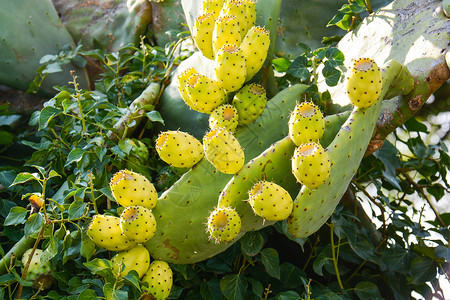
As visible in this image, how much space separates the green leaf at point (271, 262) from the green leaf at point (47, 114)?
60 centimetres

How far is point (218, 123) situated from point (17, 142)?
3.03 feet

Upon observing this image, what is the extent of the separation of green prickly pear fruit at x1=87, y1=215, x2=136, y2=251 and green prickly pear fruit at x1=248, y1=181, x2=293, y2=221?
0.25m

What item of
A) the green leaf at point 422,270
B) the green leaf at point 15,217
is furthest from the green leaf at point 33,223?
the green leaf at point 422,270

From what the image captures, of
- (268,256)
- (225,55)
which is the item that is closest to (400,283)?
(268,256)

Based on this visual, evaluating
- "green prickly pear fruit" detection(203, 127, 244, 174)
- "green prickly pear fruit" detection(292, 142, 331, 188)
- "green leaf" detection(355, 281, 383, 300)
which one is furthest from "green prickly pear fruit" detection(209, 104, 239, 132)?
"green leaf" detection(355, 281, 383, 300)

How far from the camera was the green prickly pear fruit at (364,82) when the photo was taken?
1.02m

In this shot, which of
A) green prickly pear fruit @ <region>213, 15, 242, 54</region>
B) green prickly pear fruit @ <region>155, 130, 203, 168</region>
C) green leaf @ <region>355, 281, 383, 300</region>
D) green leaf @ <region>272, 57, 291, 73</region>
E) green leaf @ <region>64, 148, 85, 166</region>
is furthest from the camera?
green leaf @ <region>272, 57, 291, 73</region>

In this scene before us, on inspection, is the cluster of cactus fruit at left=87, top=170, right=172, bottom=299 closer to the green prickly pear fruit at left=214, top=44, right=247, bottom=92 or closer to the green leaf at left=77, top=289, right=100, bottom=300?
the green leaf at left=77, top=289, right=100, bottom=300

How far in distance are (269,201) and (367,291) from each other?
1.94ft

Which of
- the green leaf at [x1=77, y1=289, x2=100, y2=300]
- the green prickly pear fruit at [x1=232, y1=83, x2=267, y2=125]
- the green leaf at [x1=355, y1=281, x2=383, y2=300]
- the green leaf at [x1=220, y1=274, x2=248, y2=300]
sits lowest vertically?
the green leaf at [x1=355, y1=281, x2=383, y2=300]

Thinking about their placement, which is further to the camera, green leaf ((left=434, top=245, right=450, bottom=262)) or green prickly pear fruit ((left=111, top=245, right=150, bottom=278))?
green leaf ((left=434, top=245, right=450, bottom=262))

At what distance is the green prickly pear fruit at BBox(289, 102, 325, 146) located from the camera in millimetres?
1012

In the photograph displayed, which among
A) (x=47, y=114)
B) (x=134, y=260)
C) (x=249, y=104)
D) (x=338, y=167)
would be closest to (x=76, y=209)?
(x=134, y=260)

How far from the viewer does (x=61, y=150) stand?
1426mm
